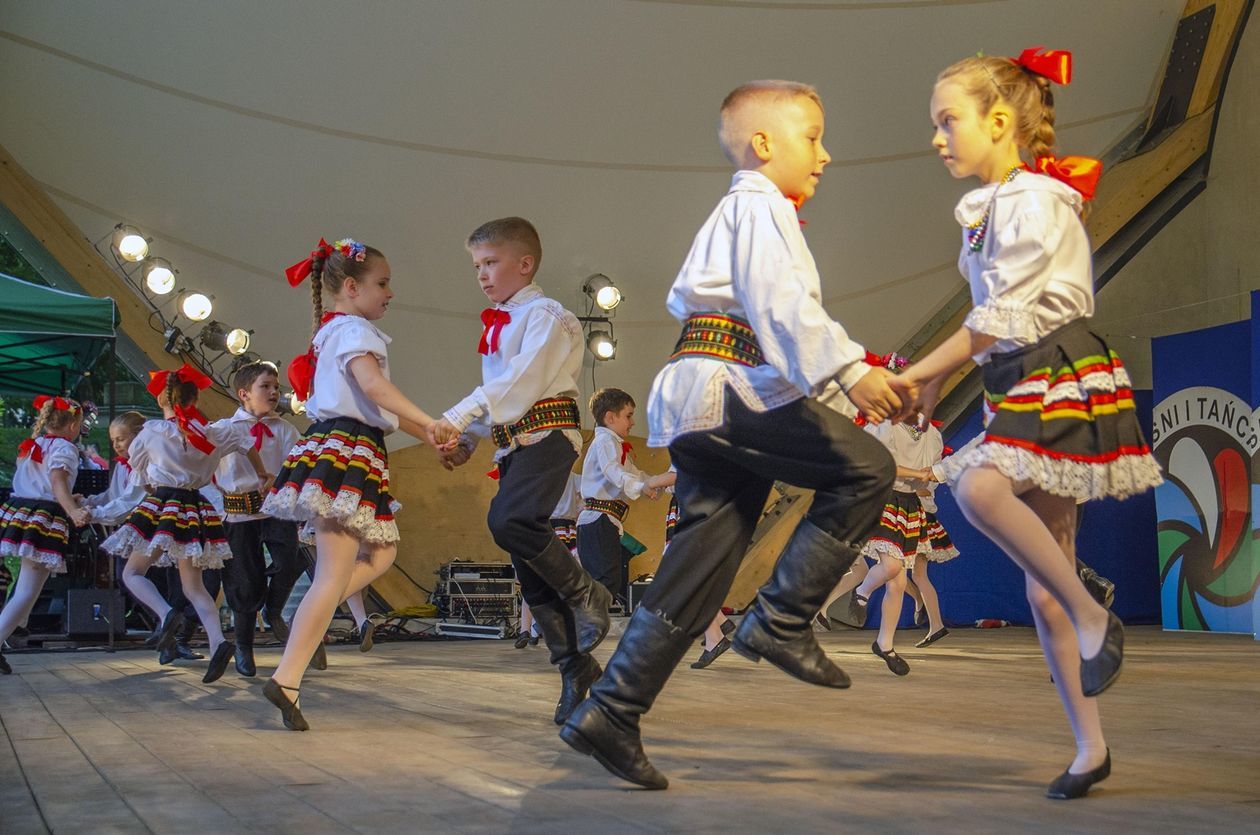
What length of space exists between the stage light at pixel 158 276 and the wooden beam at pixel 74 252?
0.27m

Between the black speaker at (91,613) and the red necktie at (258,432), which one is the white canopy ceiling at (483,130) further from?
the red necktie at (258,432)

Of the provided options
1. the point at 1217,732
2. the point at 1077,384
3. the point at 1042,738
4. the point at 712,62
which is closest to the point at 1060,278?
the point at 1077,384

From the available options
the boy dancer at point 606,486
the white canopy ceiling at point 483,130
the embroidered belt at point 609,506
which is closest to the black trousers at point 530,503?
the boy dancer at point 606,486

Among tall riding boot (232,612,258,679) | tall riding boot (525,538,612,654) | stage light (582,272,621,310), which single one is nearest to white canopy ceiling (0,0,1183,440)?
stage light (582,272,621,310)

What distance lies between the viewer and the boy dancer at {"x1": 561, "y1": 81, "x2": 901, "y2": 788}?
89.8 inches

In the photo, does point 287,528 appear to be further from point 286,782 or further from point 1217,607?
point 1217,607

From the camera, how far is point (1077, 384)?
2.33 m

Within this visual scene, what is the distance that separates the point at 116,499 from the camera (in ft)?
28.1

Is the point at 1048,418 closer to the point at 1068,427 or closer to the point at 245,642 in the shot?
the point at 1068,427

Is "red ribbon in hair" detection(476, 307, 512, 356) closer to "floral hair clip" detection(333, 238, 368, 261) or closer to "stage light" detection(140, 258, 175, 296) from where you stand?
"floral hair clip" detection(333, 238, 368, 261)

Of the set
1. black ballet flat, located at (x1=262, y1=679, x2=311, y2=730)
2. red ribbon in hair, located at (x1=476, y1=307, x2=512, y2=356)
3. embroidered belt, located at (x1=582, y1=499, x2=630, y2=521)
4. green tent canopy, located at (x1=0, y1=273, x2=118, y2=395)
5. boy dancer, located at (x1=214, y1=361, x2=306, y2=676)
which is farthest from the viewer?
green tent canopy, located at (x1=0, y1=273, x2=118, y2=395)

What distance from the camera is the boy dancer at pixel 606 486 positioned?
7.27 m

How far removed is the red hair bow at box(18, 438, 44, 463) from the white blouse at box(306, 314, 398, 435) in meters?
3.83

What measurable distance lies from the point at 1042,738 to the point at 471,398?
171cm
